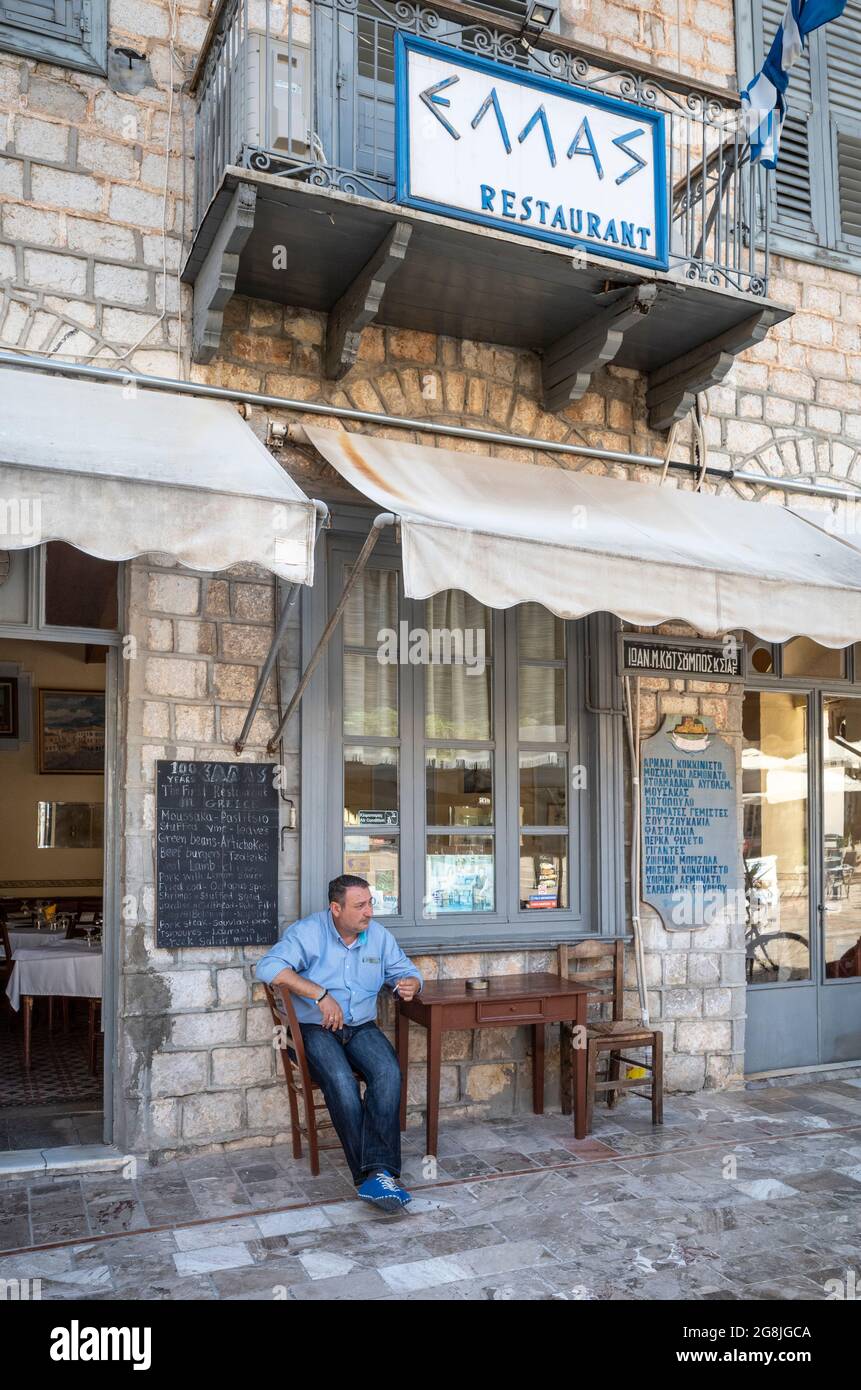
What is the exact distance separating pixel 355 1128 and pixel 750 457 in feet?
15.6

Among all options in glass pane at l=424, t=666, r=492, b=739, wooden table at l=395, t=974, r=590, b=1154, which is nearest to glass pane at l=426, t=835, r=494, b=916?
wooden table at l=395, t=974, r=590, b=1154

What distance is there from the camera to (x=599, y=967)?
20.5 ft

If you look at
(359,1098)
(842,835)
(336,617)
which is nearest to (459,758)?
(336,617)

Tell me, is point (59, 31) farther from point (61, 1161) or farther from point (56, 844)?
point (56, 844)

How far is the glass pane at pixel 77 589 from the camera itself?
5133 mm

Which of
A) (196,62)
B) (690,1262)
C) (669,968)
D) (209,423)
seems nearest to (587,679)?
(669,968)

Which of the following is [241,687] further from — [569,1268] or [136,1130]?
[569,1268]

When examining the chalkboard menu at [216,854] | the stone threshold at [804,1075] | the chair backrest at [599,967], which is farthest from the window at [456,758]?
the stone threshold at [804,1075]

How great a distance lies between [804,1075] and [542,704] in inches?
115

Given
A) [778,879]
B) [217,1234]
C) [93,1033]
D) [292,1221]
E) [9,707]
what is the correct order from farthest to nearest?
[9,707] → [778,879] → [93,1033] → [292,1221] → [217,1234]

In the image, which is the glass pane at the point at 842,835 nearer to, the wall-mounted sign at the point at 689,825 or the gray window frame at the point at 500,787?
the wall-mounted sign at the point at 689,825

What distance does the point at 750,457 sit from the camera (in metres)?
7.10

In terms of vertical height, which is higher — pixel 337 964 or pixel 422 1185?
pixel 337 964

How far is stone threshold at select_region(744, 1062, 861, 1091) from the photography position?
679 centimetres
